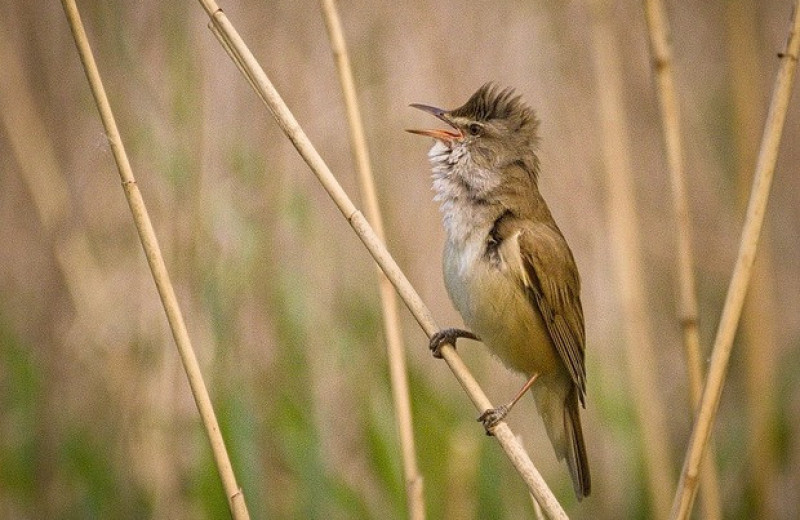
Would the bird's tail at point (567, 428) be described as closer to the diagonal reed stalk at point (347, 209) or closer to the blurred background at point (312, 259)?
the blurred background at point (312, 259)

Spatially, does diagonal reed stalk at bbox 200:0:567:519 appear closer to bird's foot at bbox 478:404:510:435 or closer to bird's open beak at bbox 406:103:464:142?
bird's foot at bbox 478:404:510:435

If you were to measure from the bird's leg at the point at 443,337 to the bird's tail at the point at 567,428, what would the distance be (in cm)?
33

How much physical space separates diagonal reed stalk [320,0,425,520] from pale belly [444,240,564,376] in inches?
11.1

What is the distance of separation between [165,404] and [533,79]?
2.28m

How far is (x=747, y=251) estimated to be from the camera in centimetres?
206

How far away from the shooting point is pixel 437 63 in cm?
410

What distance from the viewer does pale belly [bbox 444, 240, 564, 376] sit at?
2738 millimetres

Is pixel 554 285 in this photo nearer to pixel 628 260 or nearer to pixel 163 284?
pixel 628 260

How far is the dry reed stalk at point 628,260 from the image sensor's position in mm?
3252

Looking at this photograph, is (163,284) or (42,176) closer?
(163,284)

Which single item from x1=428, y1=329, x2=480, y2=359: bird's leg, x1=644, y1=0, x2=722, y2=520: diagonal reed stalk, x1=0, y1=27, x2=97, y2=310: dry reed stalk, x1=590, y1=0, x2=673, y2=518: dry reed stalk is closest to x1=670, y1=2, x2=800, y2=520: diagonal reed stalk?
x1=644, y1=0, x2=722, y2=520: diagonal reed stalk

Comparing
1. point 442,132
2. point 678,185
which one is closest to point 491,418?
point 678,185

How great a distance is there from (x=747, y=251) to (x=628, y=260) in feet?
4.21

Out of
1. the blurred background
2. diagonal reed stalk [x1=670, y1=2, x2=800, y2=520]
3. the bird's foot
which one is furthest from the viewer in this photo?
the blurred background
